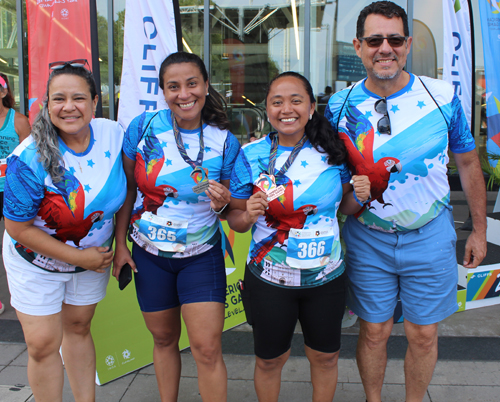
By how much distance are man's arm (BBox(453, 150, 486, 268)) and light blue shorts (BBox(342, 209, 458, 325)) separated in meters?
0.14

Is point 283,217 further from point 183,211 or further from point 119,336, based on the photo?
point 119,336

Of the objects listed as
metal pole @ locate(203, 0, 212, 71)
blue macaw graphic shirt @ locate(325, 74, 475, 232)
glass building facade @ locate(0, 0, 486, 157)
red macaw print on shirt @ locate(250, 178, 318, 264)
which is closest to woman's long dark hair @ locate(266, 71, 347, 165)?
blue macaw graphic shirt @ locate(325, 74, 475, 232)

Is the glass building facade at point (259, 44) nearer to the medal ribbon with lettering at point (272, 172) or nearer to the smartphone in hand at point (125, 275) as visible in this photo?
the smartphone in hand at point (125, 275)

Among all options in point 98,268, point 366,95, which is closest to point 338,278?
point 366,95

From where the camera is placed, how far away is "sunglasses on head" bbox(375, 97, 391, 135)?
2039 mm

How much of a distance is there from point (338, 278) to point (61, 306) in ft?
4.62

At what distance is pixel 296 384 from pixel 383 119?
179cm

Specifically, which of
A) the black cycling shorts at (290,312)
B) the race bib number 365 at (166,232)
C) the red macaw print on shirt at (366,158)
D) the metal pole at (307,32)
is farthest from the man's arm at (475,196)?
the metal pole at (307,32)

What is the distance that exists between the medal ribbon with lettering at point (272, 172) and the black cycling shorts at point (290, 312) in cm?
48

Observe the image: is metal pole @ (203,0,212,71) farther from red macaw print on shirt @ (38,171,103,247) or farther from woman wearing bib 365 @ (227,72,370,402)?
red macaw print on shirt @ (38,171,103,247)

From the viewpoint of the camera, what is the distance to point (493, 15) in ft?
17.4

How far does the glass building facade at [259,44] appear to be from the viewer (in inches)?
316

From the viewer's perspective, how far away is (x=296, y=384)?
2744mm

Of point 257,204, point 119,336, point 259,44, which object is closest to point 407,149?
point 257,204
